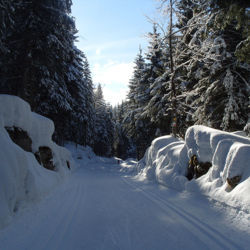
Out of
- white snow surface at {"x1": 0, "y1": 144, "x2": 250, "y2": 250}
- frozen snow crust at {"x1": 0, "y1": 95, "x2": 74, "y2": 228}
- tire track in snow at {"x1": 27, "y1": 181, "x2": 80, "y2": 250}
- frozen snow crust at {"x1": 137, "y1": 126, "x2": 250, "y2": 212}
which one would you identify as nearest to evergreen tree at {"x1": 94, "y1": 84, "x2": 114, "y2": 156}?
frozen snow crust at {"x1": 137, "y1": 126, "x2": 250, "y2": 212}

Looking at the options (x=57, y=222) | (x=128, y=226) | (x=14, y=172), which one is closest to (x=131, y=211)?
(x=128, y=226)

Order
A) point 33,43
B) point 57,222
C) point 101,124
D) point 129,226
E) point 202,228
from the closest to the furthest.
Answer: point 202,228, point 129,226, point 57,222, point 33,43, point 101,124

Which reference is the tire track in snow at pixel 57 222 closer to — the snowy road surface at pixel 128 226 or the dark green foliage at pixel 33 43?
the snowy road surface at pixel 128 226

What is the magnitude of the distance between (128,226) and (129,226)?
0.9 inches

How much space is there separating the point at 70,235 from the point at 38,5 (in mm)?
13379

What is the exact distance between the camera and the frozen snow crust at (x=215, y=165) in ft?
17.7

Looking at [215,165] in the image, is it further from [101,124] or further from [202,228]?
[101,124]

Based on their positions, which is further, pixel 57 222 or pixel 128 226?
pixel 57 222

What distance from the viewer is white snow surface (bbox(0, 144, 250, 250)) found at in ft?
12.3

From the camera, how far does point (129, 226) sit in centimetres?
464

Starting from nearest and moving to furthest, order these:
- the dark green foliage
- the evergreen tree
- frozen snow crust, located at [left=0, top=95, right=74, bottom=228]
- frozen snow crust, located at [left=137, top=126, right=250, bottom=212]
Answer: frozen snow crust, located at [left=0, top=95, right=74, bottom=228]
frozen snow crust, located at [left=137, top=126, right=250, bottom=212]
the dark green foliage
the evergreen tree

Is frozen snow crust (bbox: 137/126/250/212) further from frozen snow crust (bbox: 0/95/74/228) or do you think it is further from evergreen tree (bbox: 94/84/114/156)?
evergreen tree (bbox: 94/84/114/156)

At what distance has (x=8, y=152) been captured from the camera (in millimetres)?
5297

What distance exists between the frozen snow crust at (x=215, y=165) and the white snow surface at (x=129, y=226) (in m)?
0.35
